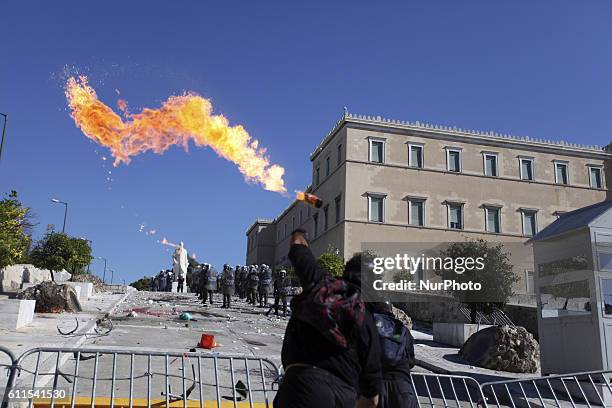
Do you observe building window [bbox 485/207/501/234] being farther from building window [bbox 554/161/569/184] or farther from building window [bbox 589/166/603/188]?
building window [bbox 589/166/603/188]

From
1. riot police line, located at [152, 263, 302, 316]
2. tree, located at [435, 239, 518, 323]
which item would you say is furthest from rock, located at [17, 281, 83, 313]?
tree, located at [435, 239, 518, 323]

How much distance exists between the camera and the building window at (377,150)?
1697 inches

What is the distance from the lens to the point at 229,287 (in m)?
22.4

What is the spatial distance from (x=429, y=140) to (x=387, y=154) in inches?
155

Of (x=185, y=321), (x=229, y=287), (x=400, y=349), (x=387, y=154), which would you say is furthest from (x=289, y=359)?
(x=387, y=154)

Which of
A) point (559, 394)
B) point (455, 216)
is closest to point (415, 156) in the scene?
point (455, 216)

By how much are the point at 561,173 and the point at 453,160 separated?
9.59 meters

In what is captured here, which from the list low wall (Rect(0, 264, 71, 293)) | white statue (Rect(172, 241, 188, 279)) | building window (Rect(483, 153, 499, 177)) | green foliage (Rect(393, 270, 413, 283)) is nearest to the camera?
low wall (Rect(0, 264, 71, 293))

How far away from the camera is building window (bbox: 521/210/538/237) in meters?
44.0

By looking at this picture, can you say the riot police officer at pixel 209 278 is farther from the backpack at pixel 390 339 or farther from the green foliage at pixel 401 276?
the backpack at pixel 390 339

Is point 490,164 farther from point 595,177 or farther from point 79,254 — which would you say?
point 79,254

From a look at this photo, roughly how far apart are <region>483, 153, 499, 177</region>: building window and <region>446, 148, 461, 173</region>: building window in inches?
90.5

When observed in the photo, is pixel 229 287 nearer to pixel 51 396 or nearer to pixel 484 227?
pixel 51 396

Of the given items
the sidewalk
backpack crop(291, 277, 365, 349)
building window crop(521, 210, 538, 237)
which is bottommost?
the sidewalk
